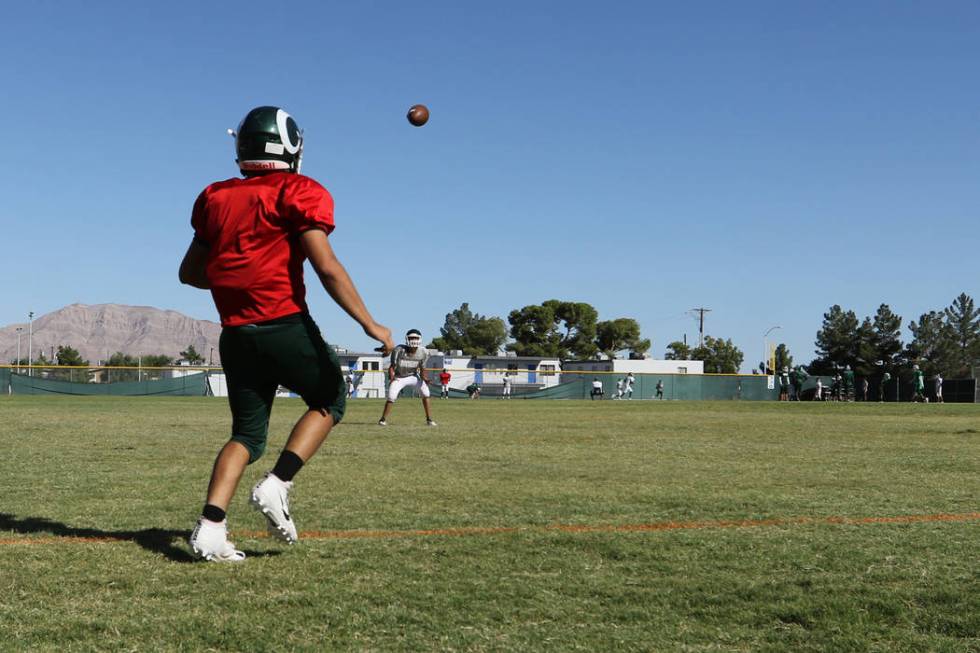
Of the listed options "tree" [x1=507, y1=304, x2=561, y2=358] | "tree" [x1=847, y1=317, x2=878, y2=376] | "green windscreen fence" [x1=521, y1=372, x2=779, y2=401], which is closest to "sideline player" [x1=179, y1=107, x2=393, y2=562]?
"green windscreen fence" [x1=521, y1=372, x2=779, y2=401]

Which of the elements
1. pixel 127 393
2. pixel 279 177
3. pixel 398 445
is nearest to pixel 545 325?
pixel 127 393

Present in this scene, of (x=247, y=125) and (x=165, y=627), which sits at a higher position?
(x=247, y=125)

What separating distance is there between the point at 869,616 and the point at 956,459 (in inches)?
337

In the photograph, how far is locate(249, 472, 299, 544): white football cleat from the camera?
15.0 ft

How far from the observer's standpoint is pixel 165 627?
3.37m

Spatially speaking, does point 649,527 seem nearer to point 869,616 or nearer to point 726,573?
point 726,573

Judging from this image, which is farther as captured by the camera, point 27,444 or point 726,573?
point 27,444

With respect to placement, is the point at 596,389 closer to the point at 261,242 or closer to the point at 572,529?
the point at 572,529

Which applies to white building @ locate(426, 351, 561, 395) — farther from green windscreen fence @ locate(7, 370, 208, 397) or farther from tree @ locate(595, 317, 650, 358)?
tree @ locate(595, 317, 650, 358)

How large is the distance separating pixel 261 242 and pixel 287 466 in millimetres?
1053

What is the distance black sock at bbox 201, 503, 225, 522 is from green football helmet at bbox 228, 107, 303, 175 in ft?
5.22

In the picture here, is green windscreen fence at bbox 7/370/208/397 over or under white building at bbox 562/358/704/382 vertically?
under

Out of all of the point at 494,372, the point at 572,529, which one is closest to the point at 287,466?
the point at 572,529

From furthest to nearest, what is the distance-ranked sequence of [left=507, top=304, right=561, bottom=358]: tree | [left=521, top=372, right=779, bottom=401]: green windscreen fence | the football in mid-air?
[left=507, top=304, right=561, bottom=358]: tree → [left=521, top=372, right=779, bottom=401]: green windscreen fence → the football in mid-air
